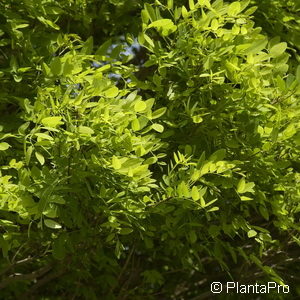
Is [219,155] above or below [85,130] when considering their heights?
below

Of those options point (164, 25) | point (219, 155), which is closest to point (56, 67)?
point (164, 25)

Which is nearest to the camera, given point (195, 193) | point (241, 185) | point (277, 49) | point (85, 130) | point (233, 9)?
point (85, 130)

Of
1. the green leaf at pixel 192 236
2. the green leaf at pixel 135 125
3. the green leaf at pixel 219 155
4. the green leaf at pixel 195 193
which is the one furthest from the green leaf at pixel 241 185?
the green leaf at pixel 135 125

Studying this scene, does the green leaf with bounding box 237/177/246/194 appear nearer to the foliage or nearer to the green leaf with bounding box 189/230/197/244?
the foliage

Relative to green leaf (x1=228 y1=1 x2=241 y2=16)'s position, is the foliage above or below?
below

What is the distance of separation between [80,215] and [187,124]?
768mm

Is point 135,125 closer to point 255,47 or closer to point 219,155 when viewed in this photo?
point 219,155

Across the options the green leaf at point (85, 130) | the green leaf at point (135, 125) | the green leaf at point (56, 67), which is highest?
the green leaf at point (56, 67)

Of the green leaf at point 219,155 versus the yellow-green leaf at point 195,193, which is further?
the green leaf at point 219,155

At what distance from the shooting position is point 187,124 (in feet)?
10.3

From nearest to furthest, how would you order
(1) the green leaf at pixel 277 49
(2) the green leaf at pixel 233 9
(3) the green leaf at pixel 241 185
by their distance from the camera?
(3) the green leaf at pixel 241 185 < (2) the green leaf at pixel 233 9 < (1) the green leaf at pixel 277 49

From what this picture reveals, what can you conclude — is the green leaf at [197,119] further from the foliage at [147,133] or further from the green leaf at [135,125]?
the green leaf at [135,125]

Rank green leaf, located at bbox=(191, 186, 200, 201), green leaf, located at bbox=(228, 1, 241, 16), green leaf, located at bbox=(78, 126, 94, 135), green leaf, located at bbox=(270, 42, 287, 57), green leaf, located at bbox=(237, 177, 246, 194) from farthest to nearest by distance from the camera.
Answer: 1. green leaf, located at bbox=(270, 42, 287, 57)
2. green leaf, located at bbox=(228, 1, 241, 16)
3. green leaf, located at bbox=(237, 177, 246, 194)
4. green leaf, located at bbox=(191, 186, 200, 201)
5. green leaf, located at bbox=(78, 126, 94, 135)

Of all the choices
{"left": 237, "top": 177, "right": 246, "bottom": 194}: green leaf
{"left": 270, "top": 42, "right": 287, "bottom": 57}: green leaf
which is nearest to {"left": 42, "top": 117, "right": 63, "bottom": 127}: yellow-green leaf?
{"left": 237, "top": 177, "right": 246, "bottom": 194}: green leaf
